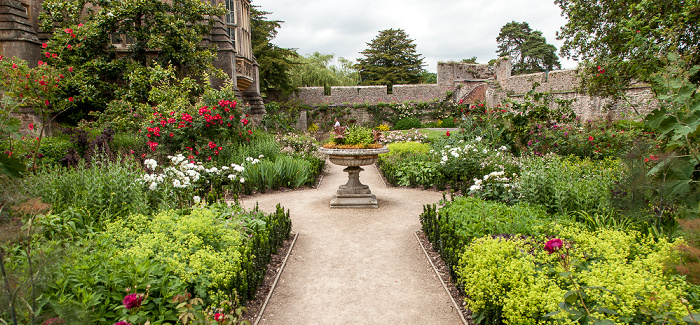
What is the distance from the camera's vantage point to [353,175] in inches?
272

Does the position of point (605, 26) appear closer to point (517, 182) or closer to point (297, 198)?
point (517, 182)

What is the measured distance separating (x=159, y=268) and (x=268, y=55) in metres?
20.9

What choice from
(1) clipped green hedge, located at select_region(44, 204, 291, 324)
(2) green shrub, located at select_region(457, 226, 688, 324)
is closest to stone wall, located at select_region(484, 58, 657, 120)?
(2) green shrub, located at select_region(457, 226, 688, 324)

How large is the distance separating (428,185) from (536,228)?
A: 442 centimetres

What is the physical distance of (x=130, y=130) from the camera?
983 centimetres

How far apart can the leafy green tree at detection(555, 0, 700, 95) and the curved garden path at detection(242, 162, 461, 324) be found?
5.01m

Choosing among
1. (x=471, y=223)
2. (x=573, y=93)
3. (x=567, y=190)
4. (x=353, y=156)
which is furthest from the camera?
(x=573, y=93)

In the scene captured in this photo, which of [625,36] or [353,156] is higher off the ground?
[625,36]

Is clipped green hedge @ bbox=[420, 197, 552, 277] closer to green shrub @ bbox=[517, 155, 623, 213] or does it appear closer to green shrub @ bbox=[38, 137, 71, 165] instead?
green shrub @ bbox=[517, 155, 623, 213]

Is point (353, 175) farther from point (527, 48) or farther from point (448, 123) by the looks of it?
point (527, 48)

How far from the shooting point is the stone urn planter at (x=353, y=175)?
21.2 feet

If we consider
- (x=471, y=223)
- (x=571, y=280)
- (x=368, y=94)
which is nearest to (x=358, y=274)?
(x=471, y=223)

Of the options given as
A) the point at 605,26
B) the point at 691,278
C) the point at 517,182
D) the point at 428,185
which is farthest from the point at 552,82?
the point at 691,278

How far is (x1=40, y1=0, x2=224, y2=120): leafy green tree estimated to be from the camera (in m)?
10.3
